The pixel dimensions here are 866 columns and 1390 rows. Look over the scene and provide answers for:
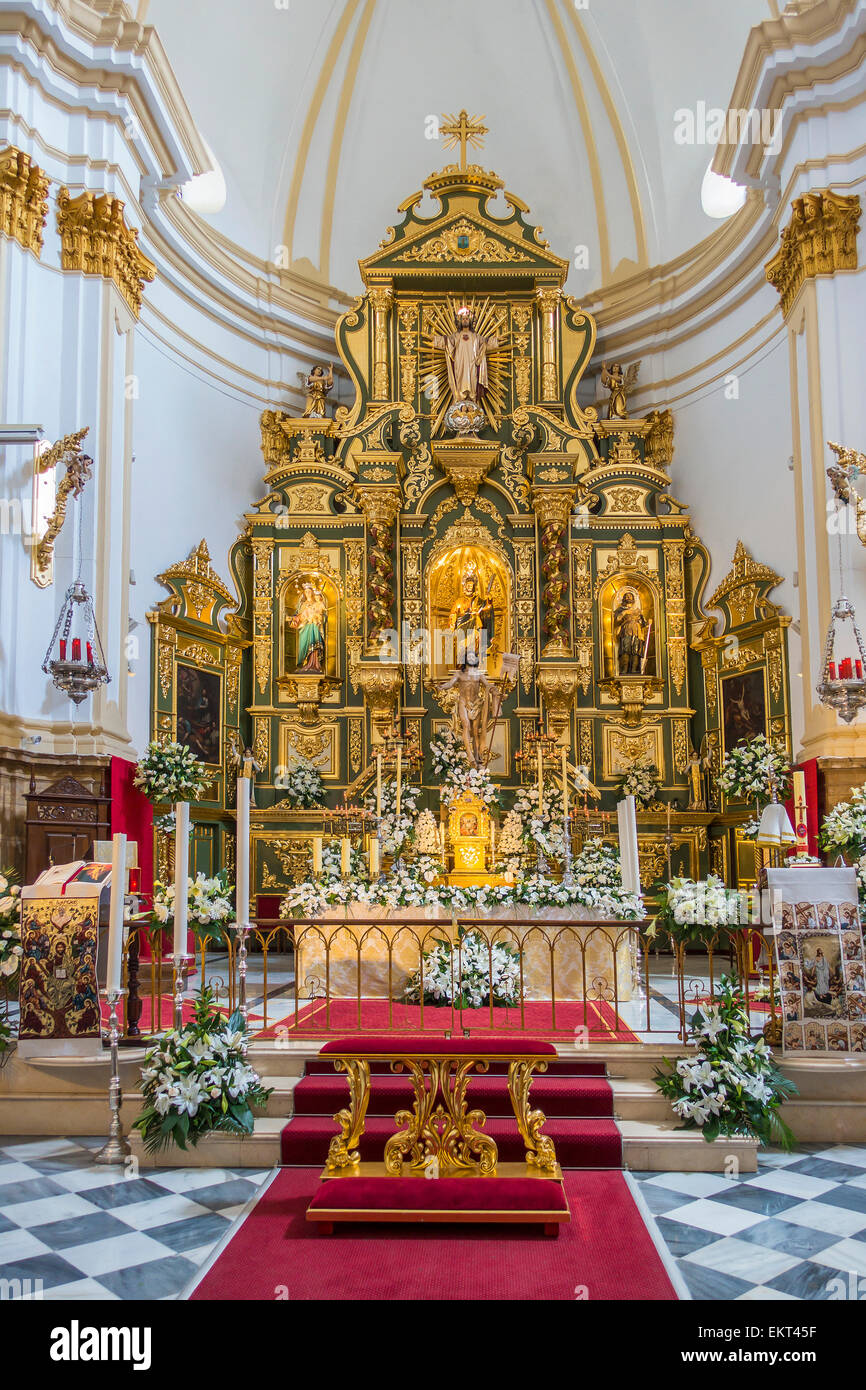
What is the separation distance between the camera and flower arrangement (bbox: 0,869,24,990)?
7238 millimetres

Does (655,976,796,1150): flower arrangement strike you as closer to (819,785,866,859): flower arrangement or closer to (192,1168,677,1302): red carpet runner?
(192,1168,677,1302): red carpet runner

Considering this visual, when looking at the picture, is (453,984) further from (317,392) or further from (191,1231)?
(317,392)

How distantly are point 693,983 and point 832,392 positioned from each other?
23.3 feet

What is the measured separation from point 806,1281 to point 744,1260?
0.29 metres

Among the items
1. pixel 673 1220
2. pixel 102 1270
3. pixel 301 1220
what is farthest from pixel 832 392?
pixel 102 1270

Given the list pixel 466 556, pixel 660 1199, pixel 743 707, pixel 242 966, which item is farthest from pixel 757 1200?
pixel 466 556

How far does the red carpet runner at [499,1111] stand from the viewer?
6289mm

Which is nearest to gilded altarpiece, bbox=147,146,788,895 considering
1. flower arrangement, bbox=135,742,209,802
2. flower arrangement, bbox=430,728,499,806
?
flower arrangement, bbox=430,728,499,806

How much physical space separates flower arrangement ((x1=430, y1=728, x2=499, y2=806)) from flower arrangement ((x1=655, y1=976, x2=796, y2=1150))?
575cm

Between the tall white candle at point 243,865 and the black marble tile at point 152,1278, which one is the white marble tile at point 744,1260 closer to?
the black marble tile at point 152,1278

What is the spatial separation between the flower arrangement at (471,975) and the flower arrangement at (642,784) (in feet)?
24.9

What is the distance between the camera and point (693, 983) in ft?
37.5

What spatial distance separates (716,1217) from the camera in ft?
17.7
